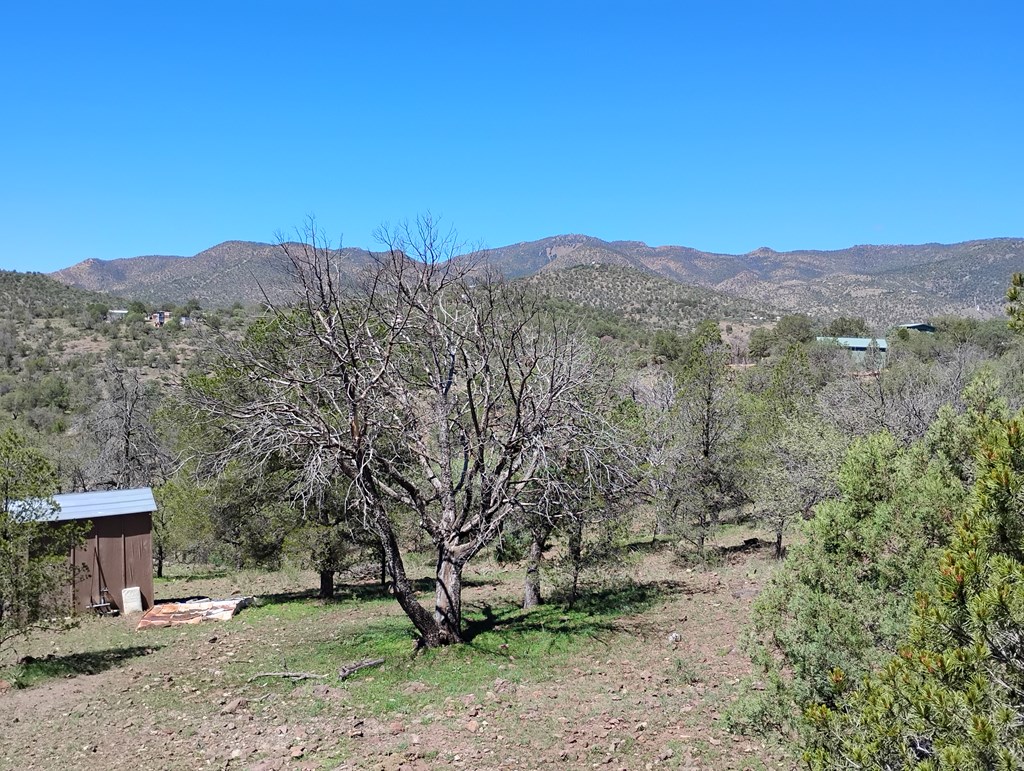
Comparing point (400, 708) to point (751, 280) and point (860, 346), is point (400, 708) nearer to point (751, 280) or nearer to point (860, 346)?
point (860, 346)

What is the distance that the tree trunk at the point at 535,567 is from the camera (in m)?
13.7

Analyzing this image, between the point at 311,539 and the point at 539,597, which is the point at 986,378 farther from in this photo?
the point at 311,539

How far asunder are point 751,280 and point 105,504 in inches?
5939

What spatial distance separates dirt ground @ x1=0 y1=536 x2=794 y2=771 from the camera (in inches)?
292

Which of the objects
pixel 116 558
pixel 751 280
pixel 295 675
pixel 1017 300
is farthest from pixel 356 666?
pixel 751 280

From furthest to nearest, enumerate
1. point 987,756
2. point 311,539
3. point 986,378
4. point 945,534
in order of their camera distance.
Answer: point 311,539 → point 986,378 → point 945,534 → point 987,756

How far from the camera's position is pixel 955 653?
345 cm

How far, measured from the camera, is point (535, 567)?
13.9 metres

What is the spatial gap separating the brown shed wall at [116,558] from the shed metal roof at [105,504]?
0.19 m

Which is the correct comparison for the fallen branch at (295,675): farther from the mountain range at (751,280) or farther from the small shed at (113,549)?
the mountain range at (751,280)

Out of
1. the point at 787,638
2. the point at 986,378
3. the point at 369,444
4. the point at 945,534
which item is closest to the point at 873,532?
the point at 945,534

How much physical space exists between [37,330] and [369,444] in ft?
189

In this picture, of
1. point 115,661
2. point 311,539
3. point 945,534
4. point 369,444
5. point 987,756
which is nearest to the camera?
point 987,756

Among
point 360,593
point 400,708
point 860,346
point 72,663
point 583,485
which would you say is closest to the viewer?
point 400,708
